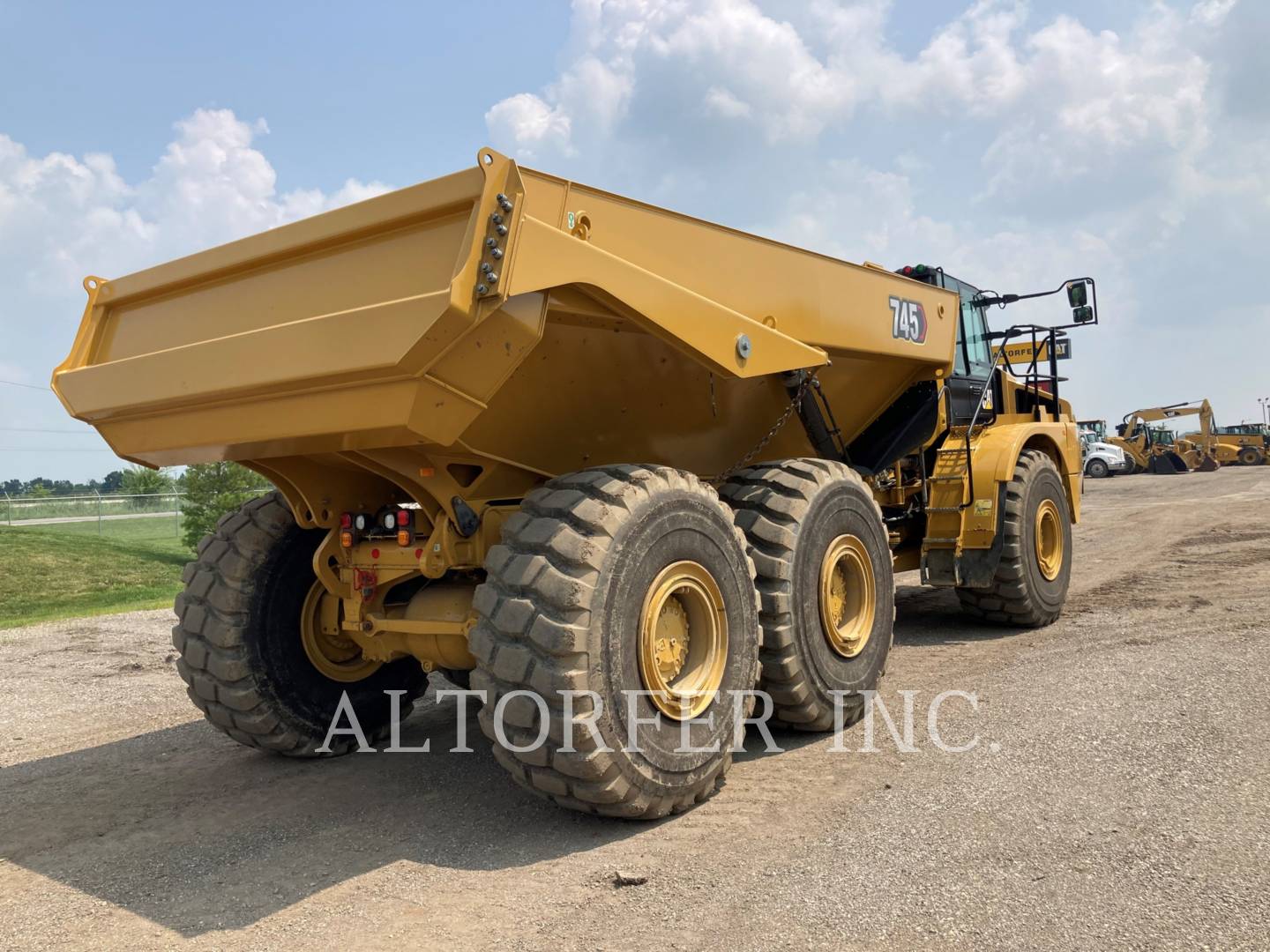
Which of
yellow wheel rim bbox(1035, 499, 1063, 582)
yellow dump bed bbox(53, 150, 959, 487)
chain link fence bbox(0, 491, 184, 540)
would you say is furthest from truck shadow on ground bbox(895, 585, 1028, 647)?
chain link fence bbox(0, 491, 184, 540)

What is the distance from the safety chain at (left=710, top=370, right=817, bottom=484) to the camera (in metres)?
5.28

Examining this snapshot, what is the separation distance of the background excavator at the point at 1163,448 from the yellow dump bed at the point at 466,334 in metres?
36.1

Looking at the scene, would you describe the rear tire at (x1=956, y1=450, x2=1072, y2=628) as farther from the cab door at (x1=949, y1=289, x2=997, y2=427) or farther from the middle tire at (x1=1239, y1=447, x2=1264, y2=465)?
the middle tire at (x1=1239, y1=447, x2=1264, y2=465)

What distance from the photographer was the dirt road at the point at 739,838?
2896mm

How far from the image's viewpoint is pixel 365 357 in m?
3.25

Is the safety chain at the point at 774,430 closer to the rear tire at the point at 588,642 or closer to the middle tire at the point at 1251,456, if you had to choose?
the rear tire at the point at 588,642

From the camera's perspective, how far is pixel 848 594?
5254 millimetres

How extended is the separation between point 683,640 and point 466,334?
1.67 m

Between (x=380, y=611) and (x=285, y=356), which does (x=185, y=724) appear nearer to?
(x=380, y=611)

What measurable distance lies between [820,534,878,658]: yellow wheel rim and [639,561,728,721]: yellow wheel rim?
0.92 metres

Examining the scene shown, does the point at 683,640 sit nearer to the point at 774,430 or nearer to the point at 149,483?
the point at 774,430

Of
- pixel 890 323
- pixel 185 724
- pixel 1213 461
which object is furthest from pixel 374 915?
pixel 1213 461

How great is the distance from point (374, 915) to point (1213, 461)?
39763 millimetres

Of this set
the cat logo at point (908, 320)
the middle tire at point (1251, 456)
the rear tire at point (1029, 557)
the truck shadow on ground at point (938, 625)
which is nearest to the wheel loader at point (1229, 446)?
the middle tire at point (1251, 456)
